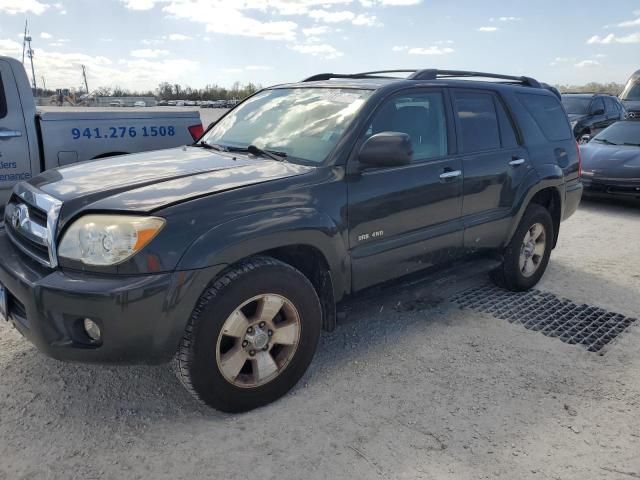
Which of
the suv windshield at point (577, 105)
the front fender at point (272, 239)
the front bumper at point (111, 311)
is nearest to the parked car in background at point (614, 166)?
the suv windshield at point (577, 105)

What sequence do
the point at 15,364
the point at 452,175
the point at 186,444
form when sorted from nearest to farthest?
the point at 186,444, the point at 15,364, the point at 452,175

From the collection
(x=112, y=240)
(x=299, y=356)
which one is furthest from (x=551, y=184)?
(x=112, y=240)

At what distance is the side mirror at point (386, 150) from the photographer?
305 cm

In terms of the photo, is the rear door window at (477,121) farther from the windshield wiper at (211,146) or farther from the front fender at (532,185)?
the windshield wiper at (211,146)

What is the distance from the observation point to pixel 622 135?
363 inches

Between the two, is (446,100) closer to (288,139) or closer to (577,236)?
(288,139)

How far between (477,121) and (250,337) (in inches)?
98.2

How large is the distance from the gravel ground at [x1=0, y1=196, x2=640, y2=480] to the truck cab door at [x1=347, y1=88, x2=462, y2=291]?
26 cm

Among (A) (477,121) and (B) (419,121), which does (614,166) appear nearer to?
(A) (477,121)

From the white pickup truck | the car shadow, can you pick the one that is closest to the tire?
the car shadow

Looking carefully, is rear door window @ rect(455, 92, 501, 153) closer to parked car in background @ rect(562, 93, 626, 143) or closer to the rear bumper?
the rear bumper

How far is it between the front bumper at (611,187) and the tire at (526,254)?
4037mm

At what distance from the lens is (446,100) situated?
3.87 meters

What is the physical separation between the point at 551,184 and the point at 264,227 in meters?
3.03
